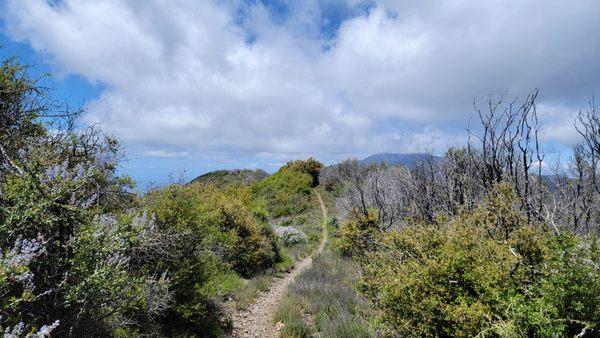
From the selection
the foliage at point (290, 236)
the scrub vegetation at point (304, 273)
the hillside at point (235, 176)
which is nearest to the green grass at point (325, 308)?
the scrub vegetation at point (304, 273)

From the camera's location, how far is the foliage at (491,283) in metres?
3.41

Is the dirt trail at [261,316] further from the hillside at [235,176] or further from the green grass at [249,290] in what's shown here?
the hillside at [235,176]

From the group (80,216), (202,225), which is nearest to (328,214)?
(202,225)

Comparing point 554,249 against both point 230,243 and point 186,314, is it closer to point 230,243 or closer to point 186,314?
point 186,314

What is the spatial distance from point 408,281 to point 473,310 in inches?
35.6

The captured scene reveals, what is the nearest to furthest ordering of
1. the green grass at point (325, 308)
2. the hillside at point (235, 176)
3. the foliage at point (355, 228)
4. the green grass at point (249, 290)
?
the green grass at point (325, 308), the green grass at point (249, 290), the foliage at point (355, 228), the hillside at point (235, 176)

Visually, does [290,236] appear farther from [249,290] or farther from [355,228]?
[249,290]

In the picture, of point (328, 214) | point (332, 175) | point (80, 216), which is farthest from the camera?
point (332, 175)

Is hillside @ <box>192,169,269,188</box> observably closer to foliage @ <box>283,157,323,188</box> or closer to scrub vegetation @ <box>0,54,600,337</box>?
foliage @ <box>283,157,323,188</box>

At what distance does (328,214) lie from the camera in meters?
31.2

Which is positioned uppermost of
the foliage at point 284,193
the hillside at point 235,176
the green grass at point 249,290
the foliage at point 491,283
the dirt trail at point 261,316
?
the hillside at point 235,176

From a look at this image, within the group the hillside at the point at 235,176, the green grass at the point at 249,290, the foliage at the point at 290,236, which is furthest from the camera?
the hillside at the point at 235,176

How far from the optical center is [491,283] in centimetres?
412

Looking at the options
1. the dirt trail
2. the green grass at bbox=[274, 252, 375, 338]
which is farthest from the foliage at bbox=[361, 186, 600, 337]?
the dirt trail
